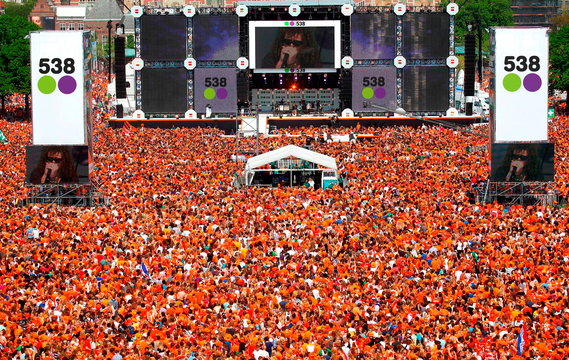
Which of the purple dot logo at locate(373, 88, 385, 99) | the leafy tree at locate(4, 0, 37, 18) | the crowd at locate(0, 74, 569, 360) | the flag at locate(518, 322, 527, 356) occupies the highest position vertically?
the leafy tree at locate(4, 0, 37, 18)

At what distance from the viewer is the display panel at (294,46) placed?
55.3m

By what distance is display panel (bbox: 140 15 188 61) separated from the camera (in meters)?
54.9

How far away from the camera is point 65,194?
30.9m

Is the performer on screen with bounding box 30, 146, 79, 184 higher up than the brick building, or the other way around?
the brick building

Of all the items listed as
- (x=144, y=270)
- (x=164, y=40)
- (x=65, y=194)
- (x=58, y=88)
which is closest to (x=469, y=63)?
(x=164, y=40)

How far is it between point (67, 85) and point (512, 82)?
16611mm

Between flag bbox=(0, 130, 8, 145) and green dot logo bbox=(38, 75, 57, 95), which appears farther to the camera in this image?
flag bbox=(0, 130, 8, 145)

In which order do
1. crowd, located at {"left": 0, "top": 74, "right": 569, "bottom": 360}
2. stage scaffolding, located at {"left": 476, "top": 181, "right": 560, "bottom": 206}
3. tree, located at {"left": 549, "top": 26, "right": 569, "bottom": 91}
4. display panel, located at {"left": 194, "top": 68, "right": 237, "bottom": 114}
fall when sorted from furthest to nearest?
tree, located at {"left": 549, "top": 26, "right": 569, "bottom": 91}
display panel, located at {"left": 194, "top": 68, "right": 237, "bottom": 114}
stage scaffolding, located at {"left": 476, "top": 181, "right": 560, "bottom": 206}
crowd, located at {"left": 0, "top": 74, "right": 569, "bottom": 360}

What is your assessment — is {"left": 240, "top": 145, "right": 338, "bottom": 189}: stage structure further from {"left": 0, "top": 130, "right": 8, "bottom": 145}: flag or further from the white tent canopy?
{"left": 0, "top": 130, "right": 8, "bottom": 145}: flag

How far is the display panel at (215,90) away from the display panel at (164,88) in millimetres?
884

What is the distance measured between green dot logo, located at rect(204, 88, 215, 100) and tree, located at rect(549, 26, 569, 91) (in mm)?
28669

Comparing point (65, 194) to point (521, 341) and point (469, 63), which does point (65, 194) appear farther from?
point (469, 63)

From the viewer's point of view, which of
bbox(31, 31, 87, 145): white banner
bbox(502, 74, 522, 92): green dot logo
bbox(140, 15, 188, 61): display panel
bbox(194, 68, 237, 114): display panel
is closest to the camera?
bbox(502, 74, 522, 92): green dot logo

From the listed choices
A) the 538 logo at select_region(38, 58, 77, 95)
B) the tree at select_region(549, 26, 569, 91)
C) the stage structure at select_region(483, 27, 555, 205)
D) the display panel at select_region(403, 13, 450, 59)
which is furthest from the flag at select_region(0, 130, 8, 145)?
the tree at select_region(549, 26, 569, 91)
